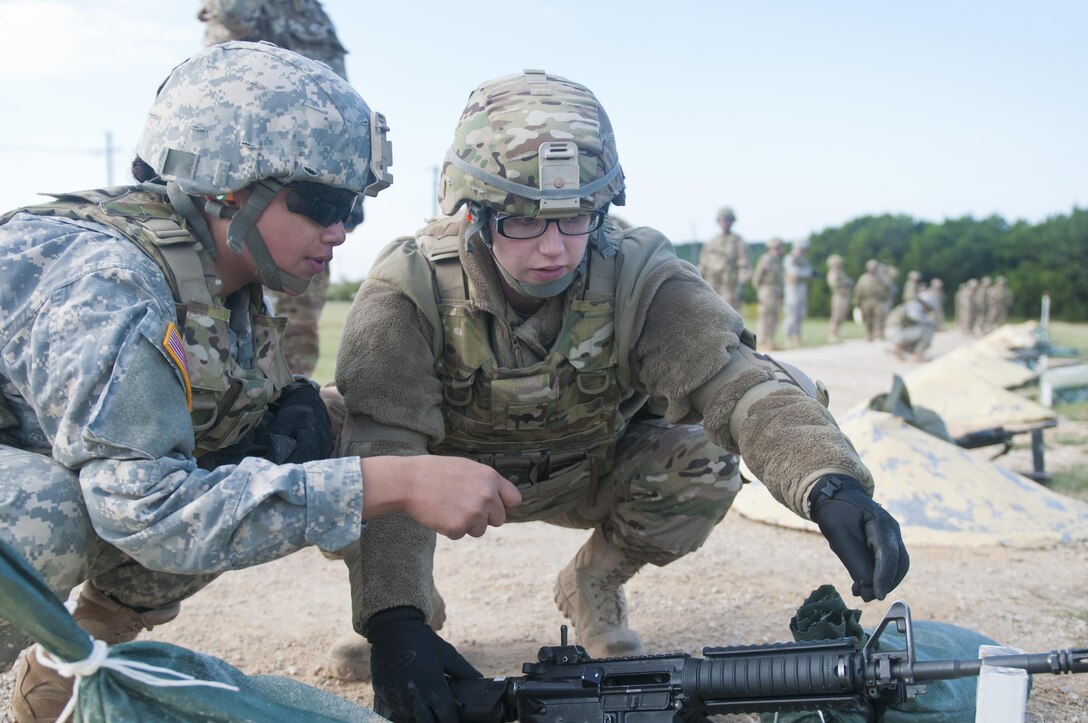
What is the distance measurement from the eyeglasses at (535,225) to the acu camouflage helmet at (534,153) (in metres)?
0.03

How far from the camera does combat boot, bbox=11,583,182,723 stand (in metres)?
2.42

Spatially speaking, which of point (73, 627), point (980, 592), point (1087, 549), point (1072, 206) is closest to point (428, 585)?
point (73, 627)

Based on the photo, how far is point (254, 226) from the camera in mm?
2451

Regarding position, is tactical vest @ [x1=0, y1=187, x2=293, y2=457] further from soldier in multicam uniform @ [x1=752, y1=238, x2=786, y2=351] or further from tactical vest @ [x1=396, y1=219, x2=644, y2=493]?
soldier in multicam uniform @ [x1=752, y1=238, x2=786, y2=351]

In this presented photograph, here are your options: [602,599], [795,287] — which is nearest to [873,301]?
[795,287]

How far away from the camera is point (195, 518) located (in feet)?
6.33

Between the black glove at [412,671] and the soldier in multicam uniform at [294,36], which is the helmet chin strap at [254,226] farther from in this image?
the soldier in multicam uniform at [294,36]

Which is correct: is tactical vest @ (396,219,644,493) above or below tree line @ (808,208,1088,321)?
above

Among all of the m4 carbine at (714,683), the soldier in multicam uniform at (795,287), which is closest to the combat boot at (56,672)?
the m4 carbine at (714,683)

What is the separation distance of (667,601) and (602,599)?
65cm

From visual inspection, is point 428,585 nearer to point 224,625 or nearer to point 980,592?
point 224,625

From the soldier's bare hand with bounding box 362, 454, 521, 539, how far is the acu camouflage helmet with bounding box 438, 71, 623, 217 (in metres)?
0.86

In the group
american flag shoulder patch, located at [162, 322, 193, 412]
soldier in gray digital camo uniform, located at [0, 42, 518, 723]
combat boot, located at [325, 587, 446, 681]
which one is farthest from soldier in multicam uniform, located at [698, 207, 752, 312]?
american flag shoulder patch, located at [162, 322, 193, 412]

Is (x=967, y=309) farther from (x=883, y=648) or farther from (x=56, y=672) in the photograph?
(x=56, y=672)
